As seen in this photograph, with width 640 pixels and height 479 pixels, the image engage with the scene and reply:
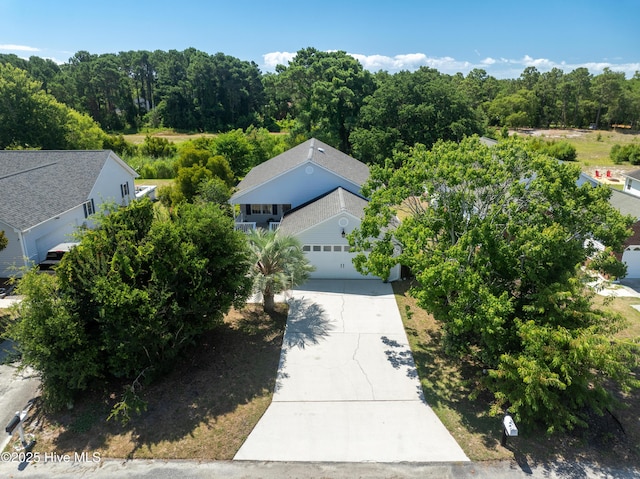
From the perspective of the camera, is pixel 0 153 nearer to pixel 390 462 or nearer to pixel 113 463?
pixel 113 463

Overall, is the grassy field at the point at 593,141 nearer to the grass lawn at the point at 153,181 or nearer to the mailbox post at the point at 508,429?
the grass lawn at the point at 153,181

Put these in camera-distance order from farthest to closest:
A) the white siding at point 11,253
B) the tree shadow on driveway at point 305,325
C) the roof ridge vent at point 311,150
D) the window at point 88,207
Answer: the window at point 88,207, the roof ridge vent at point 311,150, the white siding at point 11,253, the tree shadow on driveway at point 305,325

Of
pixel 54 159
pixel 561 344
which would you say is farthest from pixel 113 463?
pixel 54 159

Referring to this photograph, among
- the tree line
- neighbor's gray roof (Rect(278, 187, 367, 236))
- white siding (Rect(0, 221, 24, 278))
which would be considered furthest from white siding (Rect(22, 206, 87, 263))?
the tree line

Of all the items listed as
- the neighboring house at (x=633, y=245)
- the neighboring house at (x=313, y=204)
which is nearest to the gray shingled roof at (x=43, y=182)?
the neighboring house at (x=313, y=204)

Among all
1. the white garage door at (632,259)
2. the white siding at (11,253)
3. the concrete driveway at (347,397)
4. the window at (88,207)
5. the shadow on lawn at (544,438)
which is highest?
the window at (88,207)

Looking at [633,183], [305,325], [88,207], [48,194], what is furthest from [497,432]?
[633,183]

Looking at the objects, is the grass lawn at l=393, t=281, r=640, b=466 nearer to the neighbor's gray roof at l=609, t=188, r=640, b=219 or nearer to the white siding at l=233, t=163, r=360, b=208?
the neighbor's gray roof at l=609, t=188, r=640, b=219
